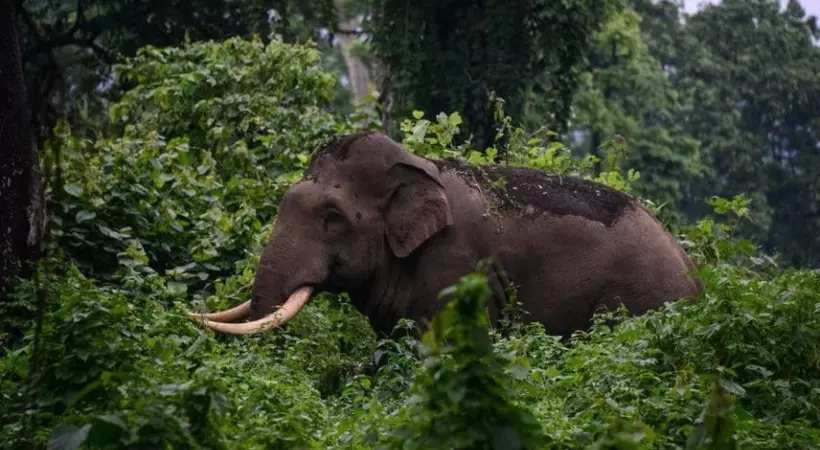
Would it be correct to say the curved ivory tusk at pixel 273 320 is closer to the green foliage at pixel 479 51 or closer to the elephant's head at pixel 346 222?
the elephant's head at pixel 346 222

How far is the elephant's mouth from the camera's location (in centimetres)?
1082

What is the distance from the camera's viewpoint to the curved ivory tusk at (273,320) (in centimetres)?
1082

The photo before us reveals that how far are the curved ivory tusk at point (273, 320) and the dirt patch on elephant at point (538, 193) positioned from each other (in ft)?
4.35

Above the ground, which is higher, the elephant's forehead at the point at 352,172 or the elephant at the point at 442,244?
the elephant's forehead at the point at 352,172

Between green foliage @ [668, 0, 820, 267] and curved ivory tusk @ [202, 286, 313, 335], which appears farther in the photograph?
green foliage @ [668, 0, 820, 267]

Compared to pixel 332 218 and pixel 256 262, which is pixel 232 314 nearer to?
pixel 332 218

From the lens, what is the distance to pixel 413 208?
11.5m

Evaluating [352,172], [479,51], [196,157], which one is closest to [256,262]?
[352,172]

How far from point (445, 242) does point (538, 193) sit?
0.71m

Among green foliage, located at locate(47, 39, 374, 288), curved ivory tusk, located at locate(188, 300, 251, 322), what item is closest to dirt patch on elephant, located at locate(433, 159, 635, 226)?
curved ivory tusk, located at locate(188, 300, 251, 322)

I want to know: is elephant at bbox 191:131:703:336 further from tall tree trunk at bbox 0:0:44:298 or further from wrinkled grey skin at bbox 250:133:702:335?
tall tree trunk at bbox 0:0:44:298

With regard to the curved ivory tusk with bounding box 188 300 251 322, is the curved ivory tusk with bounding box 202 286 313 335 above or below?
above

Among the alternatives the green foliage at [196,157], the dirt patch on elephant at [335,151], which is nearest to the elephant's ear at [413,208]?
the dirt patch on elephant at [335,151]

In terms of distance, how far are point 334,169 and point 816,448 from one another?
4431mm
